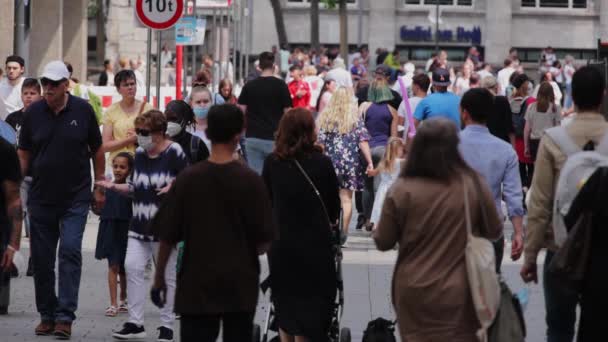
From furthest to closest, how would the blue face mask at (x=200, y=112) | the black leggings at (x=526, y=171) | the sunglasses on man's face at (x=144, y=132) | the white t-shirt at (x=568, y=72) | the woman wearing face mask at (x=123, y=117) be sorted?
1. the white t-shirt at (x=568, y=72)
2. the black leggings at (x=526, y=171)
3. the blue face mask at (x=200, y=112)
4. the woman wearing face mask at (x=123, y=117)
5. the sunglasses on man's face at (x=144, y=132)

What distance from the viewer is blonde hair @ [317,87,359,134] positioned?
16.8 meters

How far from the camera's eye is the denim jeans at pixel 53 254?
435 inches

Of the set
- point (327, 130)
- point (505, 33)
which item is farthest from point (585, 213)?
point (505, 33)

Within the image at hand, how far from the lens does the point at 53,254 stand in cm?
1115

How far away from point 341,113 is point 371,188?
5.76ft

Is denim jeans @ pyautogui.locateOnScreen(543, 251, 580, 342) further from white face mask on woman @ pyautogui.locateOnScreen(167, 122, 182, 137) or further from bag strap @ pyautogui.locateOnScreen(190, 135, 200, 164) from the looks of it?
white face mask on woman @ pyautogui.locateOnScreen(167, 122, 182, 137)

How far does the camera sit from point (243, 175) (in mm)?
7738

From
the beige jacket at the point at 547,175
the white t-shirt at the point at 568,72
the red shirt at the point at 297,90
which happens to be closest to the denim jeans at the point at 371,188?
the beige jacket at the point at 547,175

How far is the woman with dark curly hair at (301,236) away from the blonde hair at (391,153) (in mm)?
7077

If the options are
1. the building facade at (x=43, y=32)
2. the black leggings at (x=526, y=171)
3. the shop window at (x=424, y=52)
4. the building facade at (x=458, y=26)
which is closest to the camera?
the black leggings at (x=526, y=171)

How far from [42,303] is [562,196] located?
4.40 metres

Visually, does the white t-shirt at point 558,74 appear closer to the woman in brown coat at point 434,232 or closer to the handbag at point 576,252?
the handbag at point 576,252

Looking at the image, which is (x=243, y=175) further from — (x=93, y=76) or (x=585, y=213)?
(x=93, y=76)

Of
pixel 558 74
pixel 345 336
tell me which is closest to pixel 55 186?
pixel 345 336
